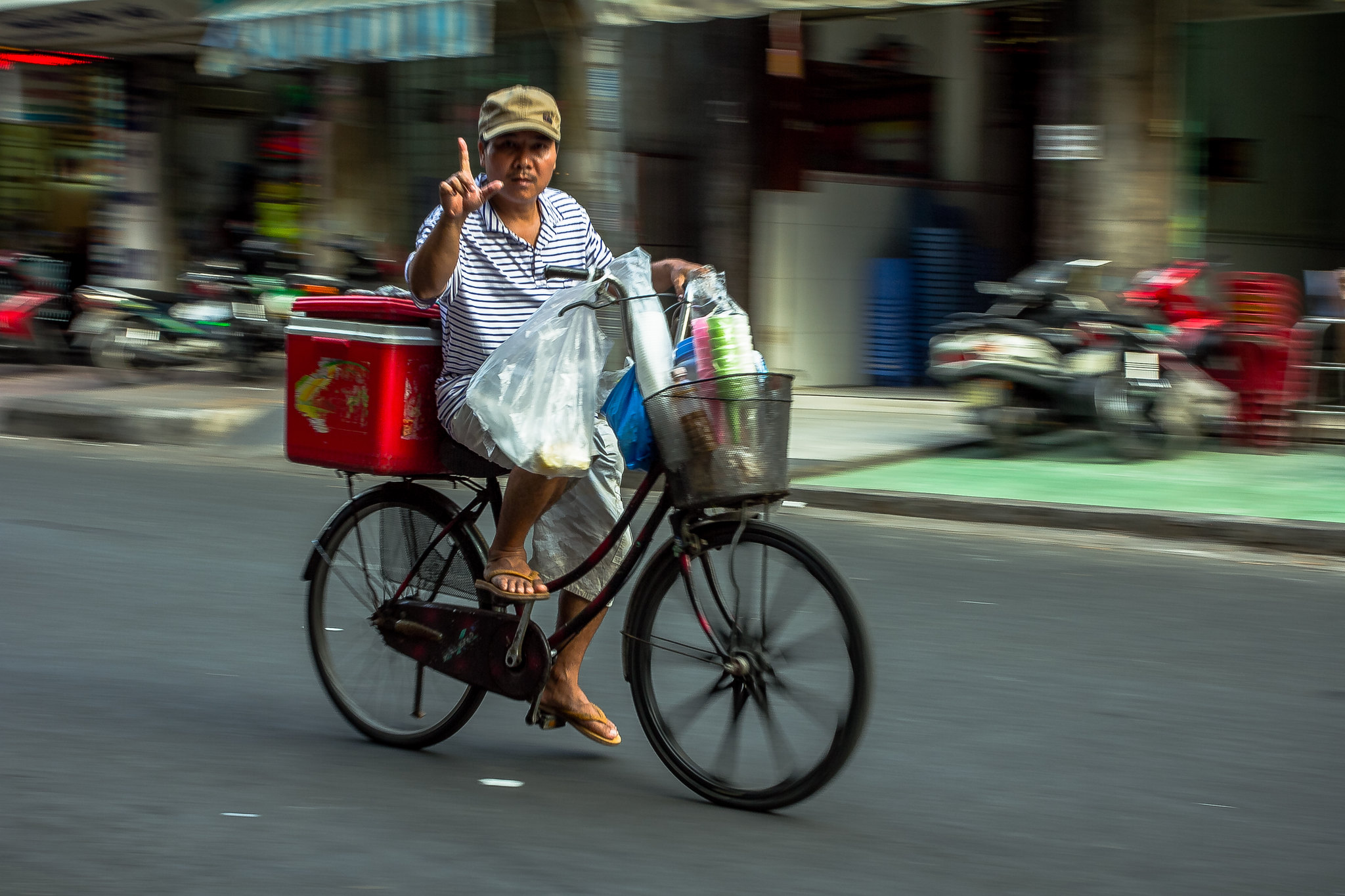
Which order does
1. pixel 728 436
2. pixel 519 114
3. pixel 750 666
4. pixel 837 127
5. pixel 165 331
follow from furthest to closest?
pixel 165 331 < pixel 837 127 < pixel 519 114 < pixel 750 666 < pixel 728 436

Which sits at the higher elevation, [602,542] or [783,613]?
[602,542]

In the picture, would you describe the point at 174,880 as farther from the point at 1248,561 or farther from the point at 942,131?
the point at 942,131

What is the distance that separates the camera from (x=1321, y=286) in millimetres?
10617

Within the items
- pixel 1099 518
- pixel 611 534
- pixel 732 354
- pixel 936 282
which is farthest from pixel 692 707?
pixel 936 282

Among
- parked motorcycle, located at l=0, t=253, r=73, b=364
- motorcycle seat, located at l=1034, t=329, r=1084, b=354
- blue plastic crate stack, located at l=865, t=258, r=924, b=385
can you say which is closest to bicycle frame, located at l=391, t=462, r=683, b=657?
motorcycle seat, located at l=1034, t=329, r=1084, b=354

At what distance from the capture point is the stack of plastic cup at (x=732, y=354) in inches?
134

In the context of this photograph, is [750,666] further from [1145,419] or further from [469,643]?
[1145,419]

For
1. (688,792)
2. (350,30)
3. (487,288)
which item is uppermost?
(350,30)

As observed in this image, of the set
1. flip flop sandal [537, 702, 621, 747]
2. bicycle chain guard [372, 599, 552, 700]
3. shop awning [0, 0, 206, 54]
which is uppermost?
shop awning [0, 0, 206, 54]

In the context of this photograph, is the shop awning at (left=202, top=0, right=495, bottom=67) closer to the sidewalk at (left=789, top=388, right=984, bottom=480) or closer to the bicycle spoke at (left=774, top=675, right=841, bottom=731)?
the sidewalk at (left=789, top=388, right=984, bottom=480)

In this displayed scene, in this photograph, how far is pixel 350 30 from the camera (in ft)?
45.4

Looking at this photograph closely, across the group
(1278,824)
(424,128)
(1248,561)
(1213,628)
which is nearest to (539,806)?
(1278,824)

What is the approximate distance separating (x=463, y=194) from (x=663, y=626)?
3.70ft

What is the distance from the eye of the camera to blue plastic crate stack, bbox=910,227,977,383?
46.4ft
